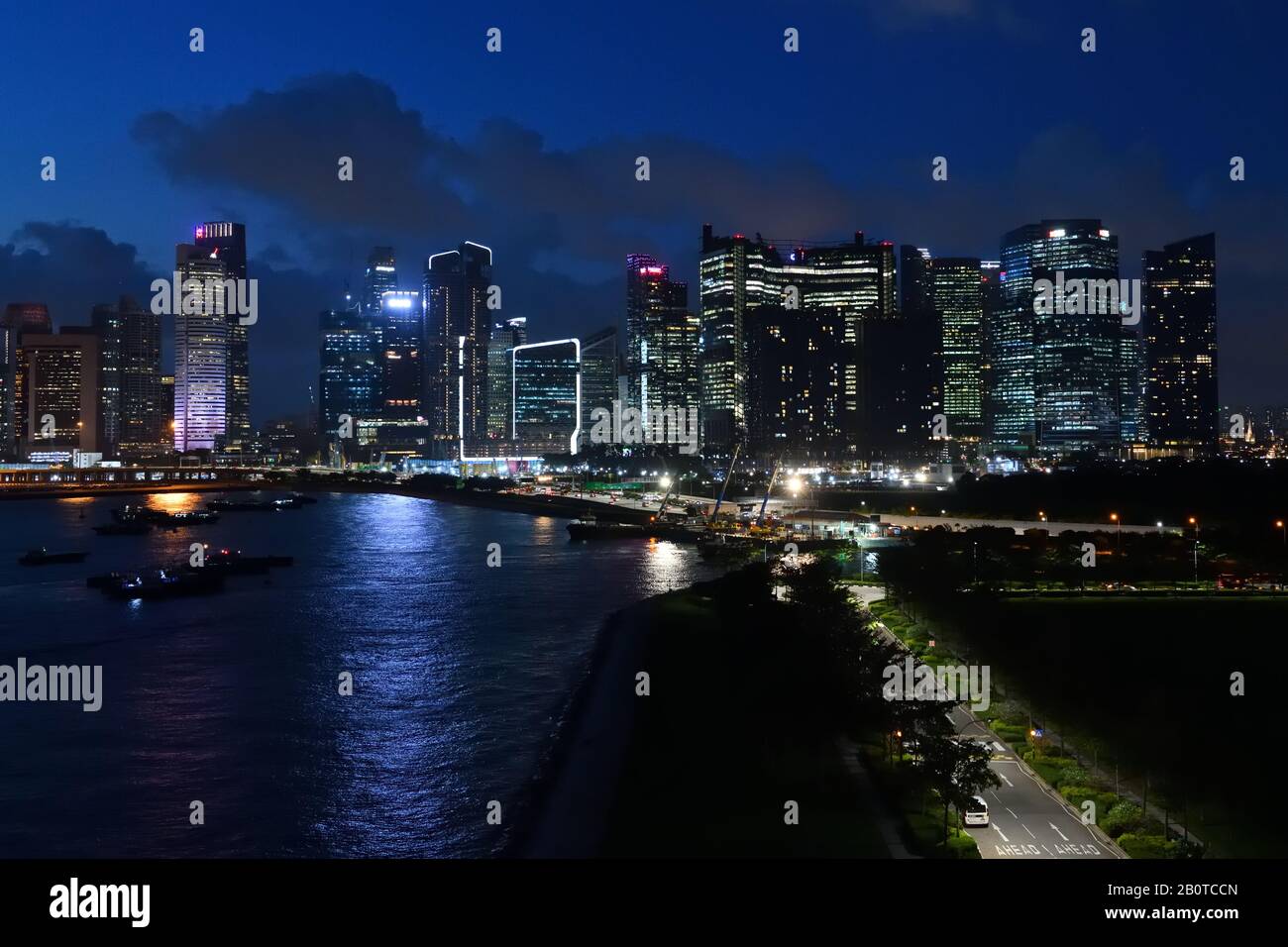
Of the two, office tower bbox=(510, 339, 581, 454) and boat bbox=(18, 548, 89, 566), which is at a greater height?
office tower bbox=(510, 339, 581, 454)

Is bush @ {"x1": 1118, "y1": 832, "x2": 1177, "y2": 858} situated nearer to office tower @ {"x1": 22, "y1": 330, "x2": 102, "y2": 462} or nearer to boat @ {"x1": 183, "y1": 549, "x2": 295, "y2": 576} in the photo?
boat @ {"x1": 183, "y1": 549, "x2": 295, "y2": 576}

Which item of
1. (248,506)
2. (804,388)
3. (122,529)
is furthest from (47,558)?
(804,388)

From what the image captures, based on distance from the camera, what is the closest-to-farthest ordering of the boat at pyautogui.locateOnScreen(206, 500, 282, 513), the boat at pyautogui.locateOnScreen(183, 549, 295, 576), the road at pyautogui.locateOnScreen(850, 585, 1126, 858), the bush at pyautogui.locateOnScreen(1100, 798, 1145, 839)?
the road at pyautogui.locateOnScreen(850, 585, 1126, 858), the bush at pyautogui.locateOnScreen(1100, 798, 1145, 839), the boat at pyautogui.locateOnScreen(183, 549, 295, 576), the boat at pyautogui.locateOnScreen(206, 500, 282, 513)

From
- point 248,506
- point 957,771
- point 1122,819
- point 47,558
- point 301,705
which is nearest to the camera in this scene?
point 1122,819

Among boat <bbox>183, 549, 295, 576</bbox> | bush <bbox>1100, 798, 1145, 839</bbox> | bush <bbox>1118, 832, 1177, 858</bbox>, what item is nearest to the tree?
bush <bbox>1100, 798, 1145, 839</bbox>

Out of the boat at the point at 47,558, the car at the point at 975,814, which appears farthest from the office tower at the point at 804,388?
the car at the point at 975,814

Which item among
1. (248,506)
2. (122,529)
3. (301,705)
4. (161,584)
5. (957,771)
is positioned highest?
(957,771)

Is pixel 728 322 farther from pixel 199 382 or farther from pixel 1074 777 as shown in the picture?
pixel 1074 777
